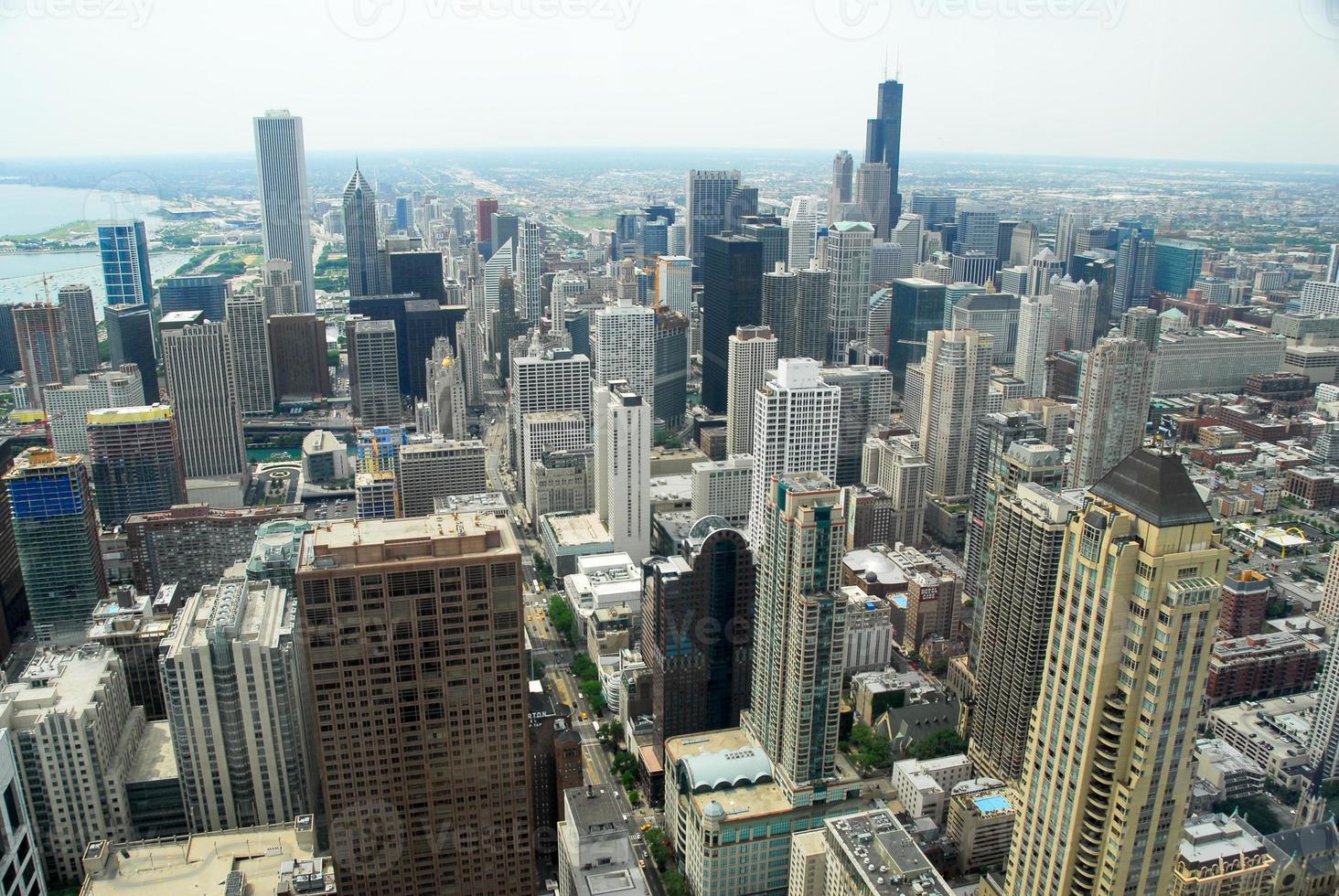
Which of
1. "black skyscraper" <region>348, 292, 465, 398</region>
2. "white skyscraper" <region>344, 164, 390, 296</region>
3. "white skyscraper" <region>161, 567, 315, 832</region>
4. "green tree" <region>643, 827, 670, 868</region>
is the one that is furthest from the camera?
"white skyscraper" <region>344, 164, 390, 296</region>

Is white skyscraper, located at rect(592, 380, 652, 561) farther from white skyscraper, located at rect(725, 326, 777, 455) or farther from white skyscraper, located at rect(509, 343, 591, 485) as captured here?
white skyscraper, located at rect(725, 326, 777, 455)

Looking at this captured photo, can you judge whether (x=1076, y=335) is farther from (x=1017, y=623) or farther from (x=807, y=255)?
(x=1017, y=623)

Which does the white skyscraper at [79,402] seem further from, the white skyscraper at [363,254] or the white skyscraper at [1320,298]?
the white skyscraper at [1320,298]

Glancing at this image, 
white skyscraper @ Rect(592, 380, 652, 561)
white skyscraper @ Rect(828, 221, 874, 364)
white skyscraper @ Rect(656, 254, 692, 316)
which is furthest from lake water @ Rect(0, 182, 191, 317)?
white skyscraper @ Rect(828, 221, 874, 364)

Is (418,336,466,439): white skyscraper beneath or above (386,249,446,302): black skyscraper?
beneath

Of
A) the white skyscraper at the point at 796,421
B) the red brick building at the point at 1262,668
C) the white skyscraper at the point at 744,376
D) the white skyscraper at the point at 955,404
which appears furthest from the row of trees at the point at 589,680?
the white skyscraper at the point at 955,404
